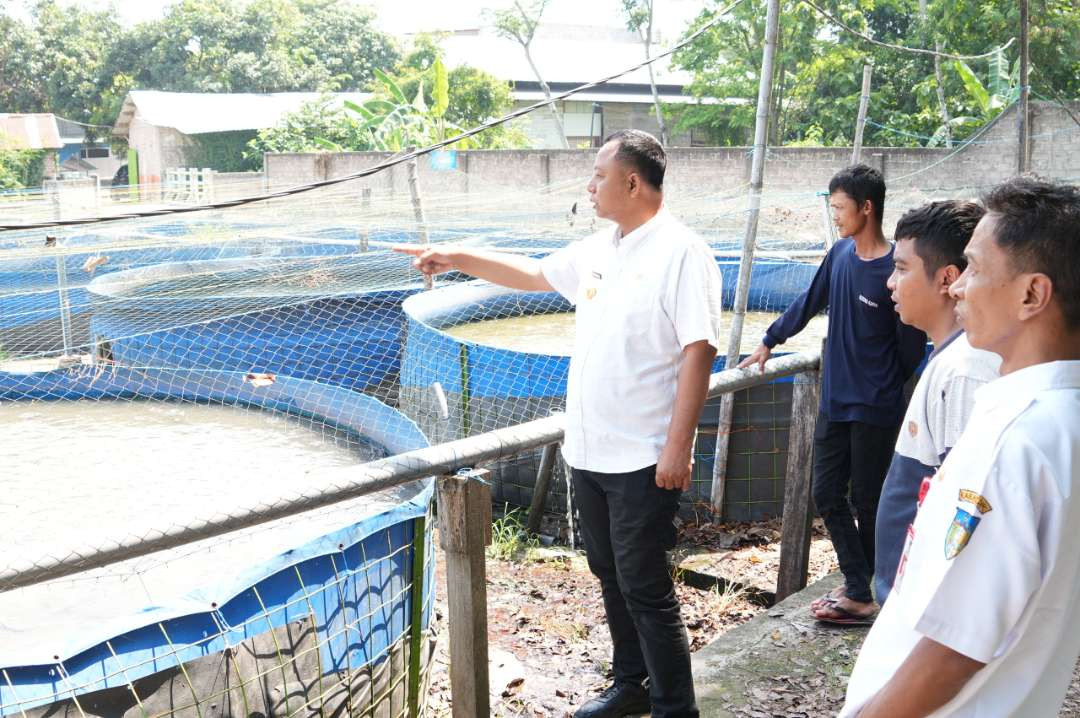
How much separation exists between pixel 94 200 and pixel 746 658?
48.5ft

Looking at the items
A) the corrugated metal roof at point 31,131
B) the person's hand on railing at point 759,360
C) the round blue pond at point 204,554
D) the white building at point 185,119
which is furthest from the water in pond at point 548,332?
the corrugated metal roof at point 31,131

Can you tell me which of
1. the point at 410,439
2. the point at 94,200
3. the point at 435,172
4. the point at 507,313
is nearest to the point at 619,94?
the point at 435,172

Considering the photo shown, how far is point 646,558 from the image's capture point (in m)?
2.56

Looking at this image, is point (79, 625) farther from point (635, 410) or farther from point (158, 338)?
point (158, 338)

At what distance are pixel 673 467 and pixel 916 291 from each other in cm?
68

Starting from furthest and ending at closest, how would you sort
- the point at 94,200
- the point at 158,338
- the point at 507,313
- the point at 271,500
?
the point at 94,200
the point at 507,313
the point at 158,338
the point at 271,500

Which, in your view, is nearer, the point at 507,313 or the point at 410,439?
the point at 410,439

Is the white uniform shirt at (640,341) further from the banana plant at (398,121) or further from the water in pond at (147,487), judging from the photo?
the banana plant at (398,121)

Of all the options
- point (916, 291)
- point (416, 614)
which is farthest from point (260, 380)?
point (916, 291)

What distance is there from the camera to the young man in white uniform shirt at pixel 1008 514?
46.5 inches

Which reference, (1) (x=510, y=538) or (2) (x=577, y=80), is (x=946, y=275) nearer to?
(1) (x=510, y=538)

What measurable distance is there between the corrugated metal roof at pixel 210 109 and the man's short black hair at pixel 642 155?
89.4ft

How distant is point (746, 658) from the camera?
324cm

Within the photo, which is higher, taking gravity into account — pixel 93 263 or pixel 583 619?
pixel 93 263
